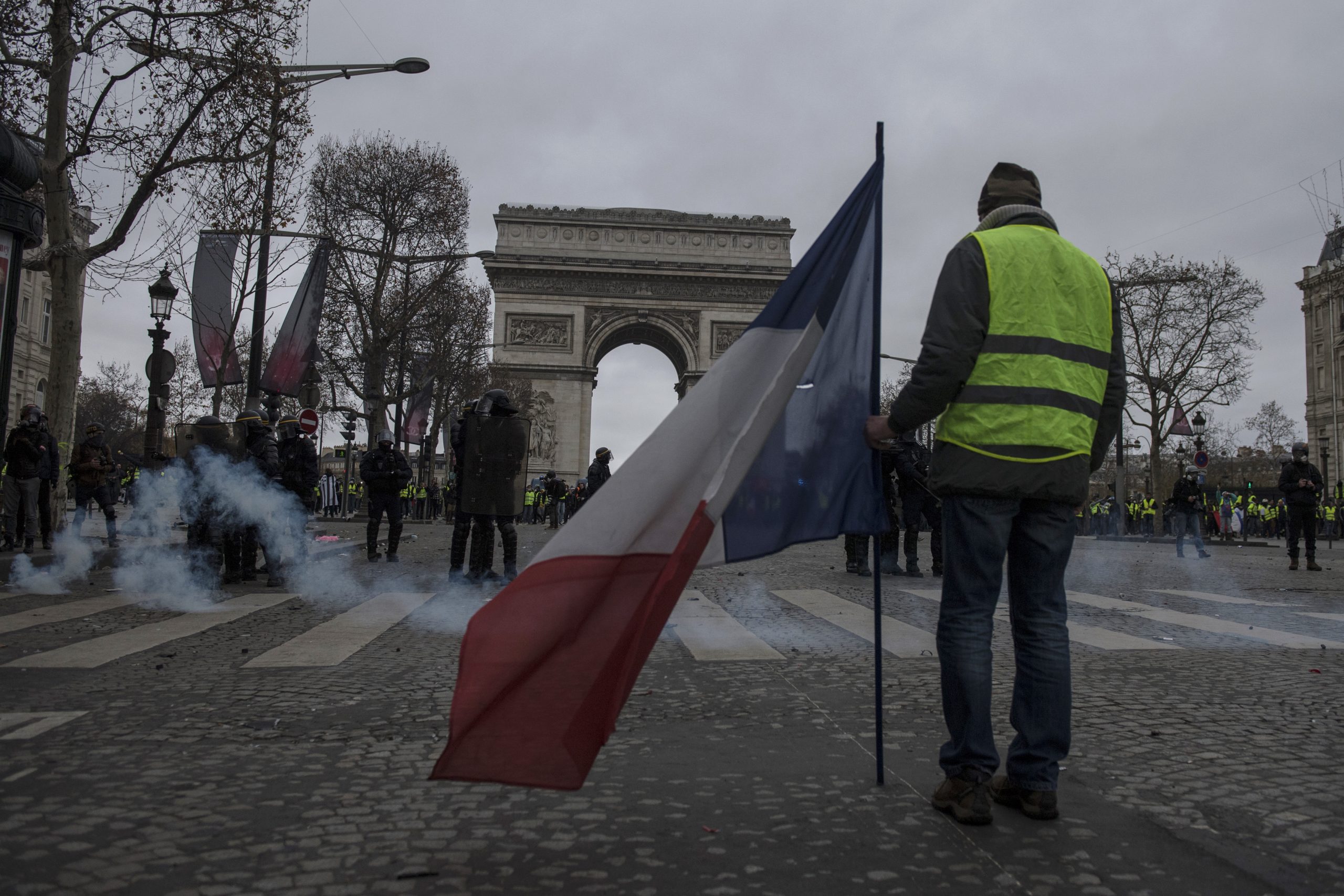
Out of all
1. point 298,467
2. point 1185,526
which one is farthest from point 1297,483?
point 298,467

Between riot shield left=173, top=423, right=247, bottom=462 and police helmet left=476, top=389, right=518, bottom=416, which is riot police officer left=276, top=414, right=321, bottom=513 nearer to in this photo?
riot shield left=173, top=423, right=247, bottom=462

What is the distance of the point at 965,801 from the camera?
2.74 metres

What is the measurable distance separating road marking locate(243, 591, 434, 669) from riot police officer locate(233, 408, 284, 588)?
94.5 inches

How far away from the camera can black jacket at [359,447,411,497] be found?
13.6 m

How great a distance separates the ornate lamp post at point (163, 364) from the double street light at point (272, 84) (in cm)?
126

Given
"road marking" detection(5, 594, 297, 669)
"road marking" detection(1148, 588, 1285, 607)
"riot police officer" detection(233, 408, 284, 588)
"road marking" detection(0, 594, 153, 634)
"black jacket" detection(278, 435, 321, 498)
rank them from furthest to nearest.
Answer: "black jacket" detection(278, 435, 321, 498) → "riot police officer" detection(233, 408, 284, 588) → "road marking" detection(1148, 588, 1285, 607) → "road marking" detection(0, 594, 153, 634) → "road marking" detection(5, 594, 297, 669)

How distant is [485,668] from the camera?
251 centimetres

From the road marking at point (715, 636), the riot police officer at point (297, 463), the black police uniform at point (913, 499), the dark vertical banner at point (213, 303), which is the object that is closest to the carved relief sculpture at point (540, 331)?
the dark vertical banner at point (213, 303)

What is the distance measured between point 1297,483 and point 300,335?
1418 centimetres

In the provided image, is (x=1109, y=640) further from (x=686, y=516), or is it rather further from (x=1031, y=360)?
(x=686, y=516)

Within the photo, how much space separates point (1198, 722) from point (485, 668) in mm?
2792

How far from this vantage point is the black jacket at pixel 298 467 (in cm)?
1152

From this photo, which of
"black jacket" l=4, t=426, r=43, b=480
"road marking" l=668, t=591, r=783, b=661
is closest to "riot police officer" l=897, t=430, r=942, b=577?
"road marking" l=668, t=591, r=783, b=661

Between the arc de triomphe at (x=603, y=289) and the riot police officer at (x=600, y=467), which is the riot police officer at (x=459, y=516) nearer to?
the riot police officer at (x=600, y=467)
